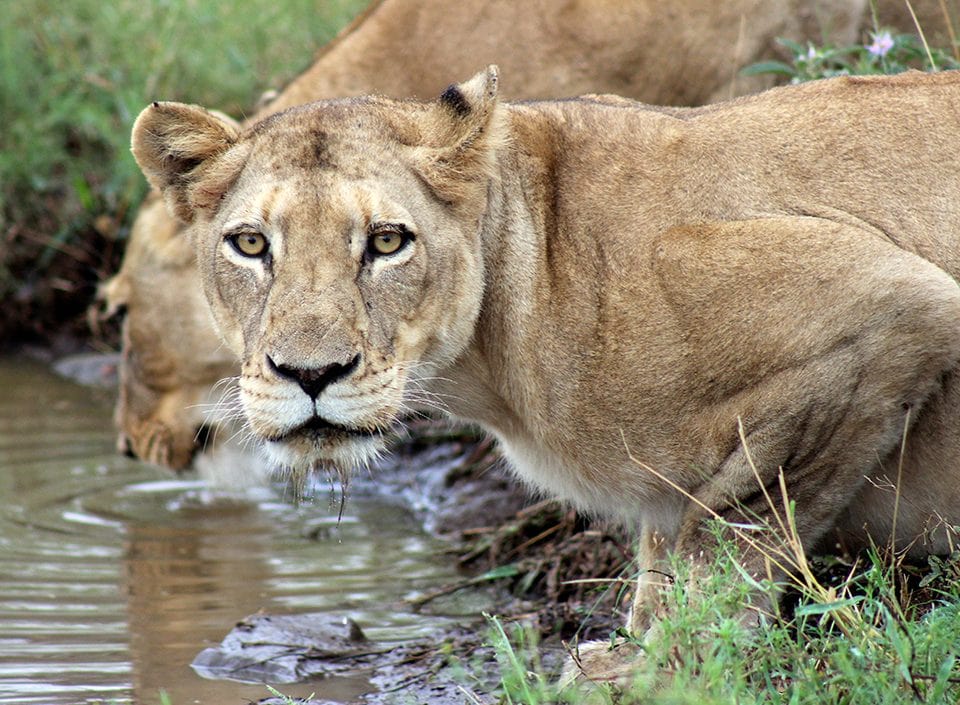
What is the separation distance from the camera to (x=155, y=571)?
5.73 m

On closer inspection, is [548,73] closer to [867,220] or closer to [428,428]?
[428,428]

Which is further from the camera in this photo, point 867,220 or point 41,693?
point 41,693

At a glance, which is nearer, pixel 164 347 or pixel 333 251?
pixel 333 251

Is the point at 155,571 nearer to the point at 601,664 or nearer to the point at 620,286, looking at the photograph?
the point at 601,664

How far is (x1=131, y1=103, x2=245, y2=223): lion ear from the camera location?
3980mm

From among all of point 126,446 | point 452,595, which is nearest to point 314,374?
point 452,595

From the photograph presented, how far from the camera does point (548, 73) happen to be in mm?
6812

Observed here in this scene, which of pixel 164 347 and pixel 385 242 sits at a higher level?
pixel 385 242

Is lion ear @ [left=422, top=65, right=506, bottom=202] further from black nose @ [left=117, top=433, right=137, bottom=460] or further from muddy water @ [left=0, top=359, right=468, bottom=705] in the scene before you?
black nose @ [left=117, top=433, right=137, bottom=460]

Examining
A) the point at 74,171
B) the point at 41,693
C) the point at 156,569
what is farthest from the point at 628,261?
the point at 74,171

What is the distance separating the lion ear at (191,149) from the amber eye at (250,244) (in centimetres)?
24

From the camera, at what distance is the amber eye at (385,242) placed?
146 inches

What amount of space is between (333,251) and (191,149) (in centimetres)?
63

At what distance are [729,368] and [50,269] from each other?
21.7 feet
